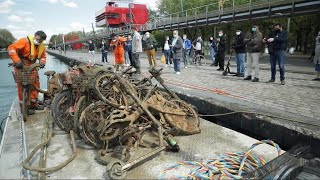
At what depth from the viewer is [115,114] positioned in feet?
12.1

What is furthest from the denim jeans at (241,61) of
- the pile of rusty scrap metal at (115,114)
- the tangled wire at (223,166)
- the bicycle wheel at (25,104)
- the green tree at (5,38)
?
the green tree at (5,38)

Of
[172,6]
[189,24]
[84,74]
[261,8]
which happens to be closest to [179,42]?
[84,74]

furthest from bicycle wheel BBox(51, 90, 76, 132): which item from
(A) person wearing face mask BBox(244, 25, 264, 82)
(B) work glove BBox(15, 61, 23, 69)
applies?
(A) person wearing face mask BBox(244, 25, 264, 82)

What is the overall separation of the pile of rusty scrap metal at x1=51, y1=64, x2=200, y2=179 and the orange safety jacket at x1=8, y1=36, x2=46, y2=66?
1.61 metres

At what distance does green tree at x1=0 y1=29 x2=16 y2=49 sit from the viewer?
10941cm

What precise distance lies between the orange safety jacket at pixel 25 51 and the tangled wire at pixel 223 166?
14.5ft

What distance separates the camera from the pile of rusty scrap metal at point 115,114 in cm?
362

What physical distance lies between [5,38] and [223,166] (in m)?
136

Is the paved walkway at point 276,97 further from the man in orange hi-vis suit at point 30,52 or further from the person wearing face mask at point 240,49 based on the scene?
the man in orange hi-vis suit at point 30,52

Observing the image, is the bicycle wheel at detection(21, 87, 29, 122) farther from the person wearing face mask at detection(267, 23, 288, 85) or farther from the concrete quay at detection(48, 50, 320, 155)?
the person wearing face mask at detection(267, 23, 288, 85)

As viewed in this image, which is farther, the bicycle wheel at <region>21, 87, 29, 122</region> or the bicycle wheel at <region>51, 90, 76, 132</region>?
the bicycle wheel at <region>21, 87, 29, 122</region>

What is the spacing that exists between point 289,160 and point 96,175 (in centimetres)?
237

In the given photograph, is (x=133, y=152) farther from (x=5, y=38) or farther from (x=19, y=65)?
(x=5, y=38)

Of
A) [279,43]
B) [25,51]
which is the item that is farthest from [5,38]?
[279,43]
